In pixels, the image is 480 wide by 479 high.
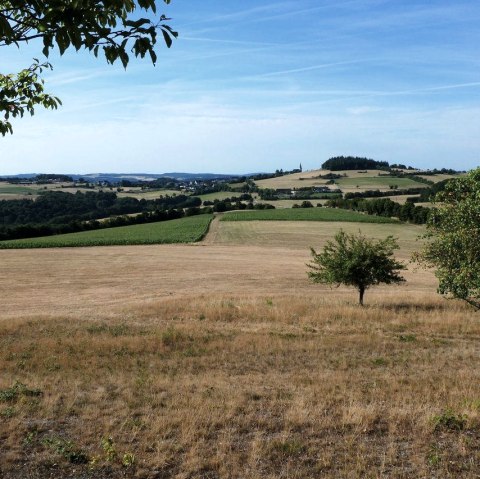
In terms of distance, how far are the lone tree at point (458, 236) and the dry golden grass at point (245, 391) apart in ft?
8.25

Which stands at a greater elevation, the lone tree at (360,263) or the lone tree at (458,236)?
the lone tree at (458,236)

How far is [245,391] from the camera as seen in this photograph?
10.4m

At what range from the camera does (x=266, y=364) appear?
47.2 feet

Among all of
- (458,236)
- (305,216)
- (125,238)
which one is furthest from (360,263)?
(305,216)

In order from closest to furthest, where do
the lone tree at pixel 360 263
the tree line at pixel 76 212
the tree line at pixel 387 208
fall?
the lone tree at pixel 360 263 < the tree line at pixel 76 212 < the tree line at pixel 387 208

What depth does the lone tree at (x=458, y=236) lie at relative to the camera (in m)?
19.0

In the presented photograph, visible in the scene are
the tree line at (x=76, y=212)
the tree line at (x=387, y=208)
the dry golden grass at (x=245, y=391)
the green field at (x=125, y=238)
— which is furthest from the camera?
the tree line at (x=387, y=208)

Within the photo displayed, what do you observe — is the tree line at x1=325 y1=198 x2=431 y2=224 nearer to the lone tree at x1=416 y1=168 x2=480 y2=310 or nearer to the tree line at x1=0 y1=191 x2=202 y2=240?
the tree line at x1=0 y1=191 x2=202 y2=240

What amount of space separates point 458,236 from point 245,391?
1342 cm

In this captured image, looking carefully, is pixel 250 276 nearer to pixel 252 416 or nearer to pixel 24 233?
pixel 252 416

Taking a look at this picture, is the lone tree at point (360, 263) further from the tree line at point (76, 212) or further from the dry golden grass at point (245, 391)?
the tree line at point (76, 212)

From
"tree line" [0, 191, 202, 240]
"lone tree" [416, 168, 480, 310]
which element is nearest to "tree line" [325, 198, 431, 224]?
"tree line" [0, 191, 202, 240]

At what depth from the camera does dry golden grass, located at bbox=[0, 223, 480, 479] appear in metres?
6.43

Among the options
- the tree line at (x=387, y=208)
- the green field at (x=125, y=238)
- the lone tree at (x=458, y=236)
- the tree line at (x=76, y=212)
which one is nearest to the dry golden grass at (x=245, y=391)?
the lone tree at (x=458, y=236)
